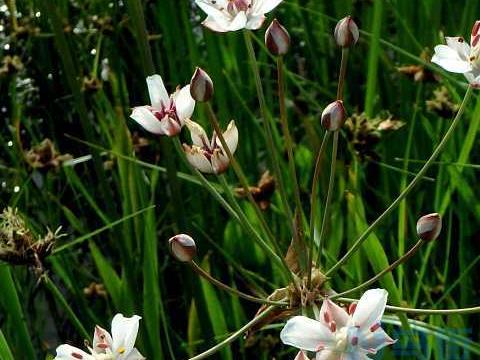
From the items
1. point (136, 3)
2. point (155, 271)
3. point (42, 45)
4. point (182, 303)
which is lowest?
point (182, 303)

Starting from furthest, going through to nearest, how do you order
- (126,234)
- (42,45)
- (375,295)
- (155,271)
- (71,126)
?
1. (71,126)
2. (42,45)
3. (126,234)
4. (155,271)
5. (375,295)

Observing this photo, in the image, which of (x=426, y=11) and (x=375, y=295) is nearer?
(x=375, y=295)

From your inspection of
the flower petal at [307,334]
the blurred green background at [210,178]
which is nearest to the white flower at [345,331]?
the flower petal at [307,334]

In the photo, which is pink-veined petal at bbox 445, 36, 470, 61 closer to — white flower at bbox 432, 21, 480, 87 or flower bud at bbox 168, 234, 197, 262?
white flower at bbox 432, 21, 480, 87

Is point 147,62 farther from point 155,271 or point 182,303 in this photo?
point 182,303

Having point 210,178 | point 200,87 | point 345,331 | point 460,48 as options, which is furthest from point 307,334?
point 210,178

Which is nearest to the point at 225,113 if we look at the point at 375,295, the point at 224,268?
the point at 224,268

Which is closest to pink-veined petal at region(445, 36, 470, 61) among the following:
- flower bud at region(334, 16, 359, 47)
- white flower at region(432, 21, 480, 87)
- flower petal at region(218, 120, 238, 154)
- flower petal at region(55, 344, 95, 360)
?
white flower at region(432, 21, 480, 87)
